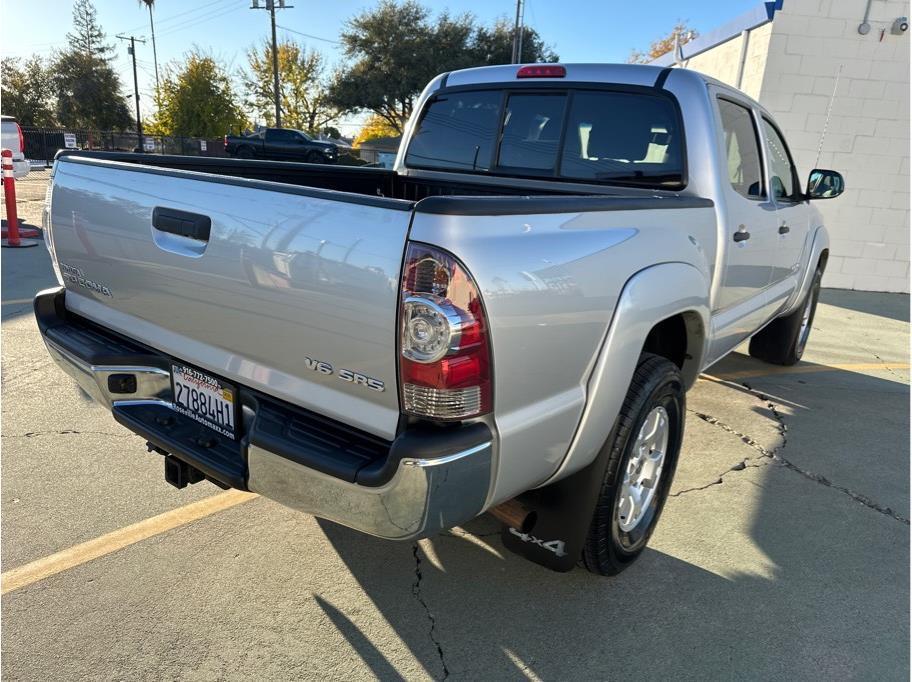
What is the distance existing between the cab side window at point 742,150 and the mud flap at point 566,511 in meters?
1.83

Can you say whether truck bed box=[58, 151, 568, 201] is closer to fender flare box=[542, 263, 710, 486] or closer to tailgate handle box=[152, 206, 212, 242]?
tailgate handle box=[152, 206, 212, 242]

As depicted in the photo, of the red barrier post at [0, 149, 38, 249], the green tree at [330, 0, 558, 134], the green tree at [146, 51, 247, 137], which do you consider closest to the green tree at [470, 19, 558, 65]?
the green tree at [330, 0, 558, 134]

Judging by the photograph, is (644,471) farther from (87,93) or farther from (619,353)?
(87,93)

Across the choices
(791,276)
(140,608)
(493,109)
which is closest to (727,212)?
(493,109)

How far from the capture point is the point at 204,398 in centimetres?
227

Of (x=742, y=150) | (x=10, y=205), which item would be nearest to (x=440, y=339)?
(x=742, y=150)

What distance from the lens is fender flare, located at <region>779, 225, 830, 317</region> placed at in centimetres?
511

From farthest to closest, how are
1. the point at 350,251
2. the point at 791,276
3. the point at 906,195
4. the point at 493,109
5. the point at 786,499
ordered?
the point at 906,195, the point at 791,276, the point at 493,109, the point at 786,499, the point at 350,251

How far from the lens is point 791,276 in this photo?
473 cm

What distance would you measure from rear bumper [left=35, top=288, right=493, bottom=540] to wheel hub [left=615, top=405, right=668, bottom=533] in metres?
1.00

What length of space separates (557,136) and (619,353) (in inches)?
67.3

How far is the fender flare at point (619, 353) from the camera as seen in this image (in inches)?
84.3

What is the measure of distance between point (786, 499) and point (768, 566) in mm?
708

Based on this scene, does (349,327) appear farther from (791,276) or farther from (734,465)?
(791,276)
